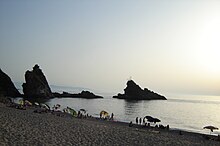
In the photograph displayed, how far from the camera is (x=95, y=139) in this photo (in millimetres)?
15547

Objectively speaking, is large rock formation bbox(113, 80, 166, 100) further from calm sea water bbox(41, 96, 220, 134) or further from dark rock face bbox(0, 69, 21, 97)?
dark rock face bbox(0, 69, 21, 97)

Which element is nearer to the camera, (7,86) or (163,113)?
(163,113)

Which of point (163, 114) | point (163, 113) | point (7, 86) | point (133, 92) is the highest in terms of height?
point (133, 92)

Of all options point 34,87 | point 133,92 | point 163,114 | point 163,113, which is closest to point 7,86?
point 34,87

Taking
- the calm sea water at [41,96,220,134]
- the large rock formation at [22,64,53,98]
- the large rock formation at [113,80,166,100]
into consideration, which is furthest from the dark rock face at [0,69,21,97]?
the large rock formation at [113,80,166,100]

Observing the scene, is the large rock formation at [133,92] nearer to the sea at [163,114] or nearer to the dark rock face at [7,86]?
the sea at [163,114]

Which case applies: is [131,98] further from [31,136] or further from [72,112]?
[31,136]

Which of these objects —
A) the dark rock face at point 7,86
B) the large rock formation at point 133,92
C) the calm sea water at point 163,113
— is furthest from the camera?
the large rock formation at point 133,92

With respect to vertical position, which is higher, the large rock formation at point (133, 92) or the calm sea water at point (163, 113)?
the large rock formation at point (133, 92)

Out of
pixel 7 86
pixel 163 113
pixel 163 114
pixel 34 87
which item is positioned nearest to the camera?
pixel 163 114

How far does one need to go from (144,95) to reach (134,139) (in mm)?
124651

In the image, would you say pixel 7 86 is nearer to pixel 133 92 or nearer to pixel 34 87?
pixel 34 87

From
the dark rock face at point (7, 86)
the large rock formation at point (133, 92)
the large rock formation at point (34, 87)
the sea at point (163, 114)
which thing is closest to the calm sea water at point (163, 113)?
the sea at point (163, 114)

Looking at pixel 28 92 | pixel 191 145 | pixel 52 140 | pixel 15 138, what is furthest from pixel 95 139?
pixel 28 92
